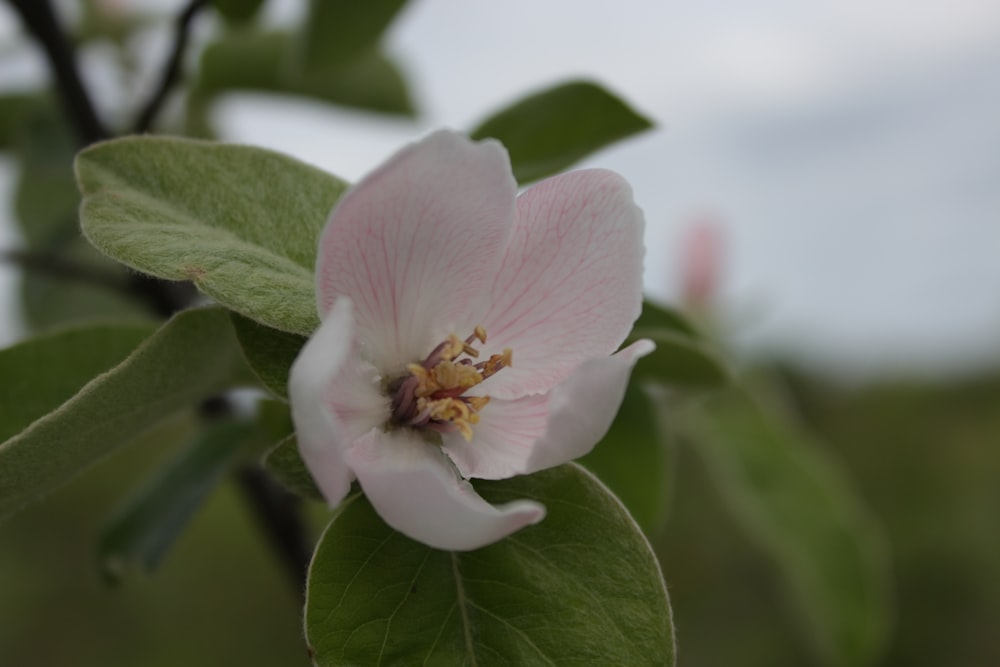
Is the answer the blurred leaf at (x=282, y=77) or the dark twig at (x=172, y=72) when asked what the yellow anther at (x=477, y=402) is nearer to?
the dark twig at (x=172, y=72)

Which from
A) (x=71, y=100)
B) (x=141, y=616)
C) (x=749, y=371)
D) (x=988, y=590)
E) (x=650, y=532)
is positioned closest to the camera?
(x=650, y=532)

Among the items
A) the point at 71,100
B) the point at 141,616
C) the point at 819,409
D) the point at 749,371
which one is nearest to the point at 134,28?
the point at 71,100

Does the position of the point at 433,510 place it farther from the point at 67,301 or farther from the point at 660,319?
the point at 67,301

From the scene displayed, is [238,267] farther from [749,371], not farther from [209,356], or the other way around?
[749,371]

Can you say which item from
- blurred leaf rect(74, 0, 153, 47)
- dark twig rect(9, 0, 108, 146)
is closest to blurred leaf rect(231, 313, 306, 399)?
dark twig rect(9, 0, 108, 146)

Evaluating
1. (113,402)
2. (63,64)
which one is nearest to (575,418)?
(113,402)
